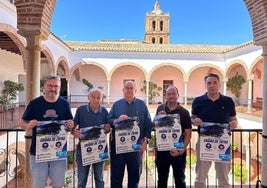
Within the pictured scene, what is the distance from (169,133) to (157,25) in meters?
39.7

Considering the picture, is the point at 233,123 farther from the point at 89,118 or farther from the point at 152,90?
the point at 152,90

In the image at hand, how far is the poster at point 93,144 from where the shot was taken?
3.16 meters

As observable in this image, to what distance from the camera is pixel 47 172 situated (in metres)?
3.01

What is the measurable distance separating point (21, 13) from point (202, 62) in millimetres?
16528

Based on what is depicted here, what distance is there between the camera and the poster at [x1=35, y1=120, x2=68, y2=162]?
293 cm

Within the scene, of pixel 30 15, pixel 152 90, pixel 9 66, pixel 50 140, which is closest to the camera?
pixel 50 140

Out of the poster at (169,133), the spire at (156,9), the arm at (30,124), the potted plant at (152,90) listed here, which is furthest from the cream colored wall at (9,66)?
the spire at (156,9)

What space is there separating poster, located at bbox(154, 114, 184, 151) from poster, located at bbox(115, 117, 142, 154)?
0.91ft

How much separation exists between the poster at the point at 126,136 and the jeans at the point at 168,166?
0.33 metres

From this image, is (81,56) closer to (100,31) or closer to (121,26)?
(100,31)

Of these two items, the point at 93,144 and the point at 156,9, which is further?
the point at 156,9

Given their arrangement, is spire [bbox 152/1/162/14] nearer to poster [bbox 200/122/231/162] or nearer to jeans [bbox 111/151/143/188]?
poster [bbox 200/122/231/162]

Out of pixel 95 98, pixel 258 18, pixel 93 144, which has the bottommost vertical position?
pixel 93 144

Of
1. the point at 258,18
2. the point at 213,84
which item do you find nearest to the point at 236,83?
the point at 258,18
